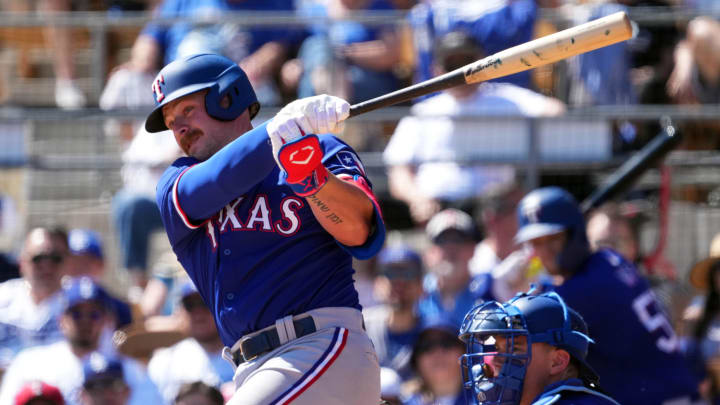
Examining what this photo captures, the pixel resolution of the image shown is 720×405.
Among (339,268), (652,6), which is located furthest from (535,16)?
(339,268)

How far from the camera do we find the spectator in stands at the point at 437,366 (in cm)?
587

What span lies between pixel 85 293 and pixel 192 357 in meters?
0.81

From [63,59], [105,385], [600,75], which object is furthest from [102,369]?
[600,75]

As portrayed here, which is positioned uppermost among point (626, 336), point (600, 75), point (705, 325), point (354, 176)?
point (354, 176)

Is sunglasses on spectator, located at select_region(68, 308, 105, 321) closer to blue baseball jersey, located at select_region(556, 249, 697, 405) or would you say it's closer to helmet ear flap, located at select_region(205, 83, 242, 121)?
blue baseball jersey, located at select_region(556, 249, 697, 405)

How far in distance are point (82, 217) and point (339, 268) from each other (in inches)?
178

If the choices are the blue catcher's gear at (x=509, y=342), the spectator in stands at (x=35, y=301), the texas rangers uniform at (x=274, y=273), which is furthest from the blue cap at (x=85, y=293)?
the blue catcher's gear at (x=509, y=342)

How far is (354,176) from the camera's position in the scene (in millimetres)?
3264

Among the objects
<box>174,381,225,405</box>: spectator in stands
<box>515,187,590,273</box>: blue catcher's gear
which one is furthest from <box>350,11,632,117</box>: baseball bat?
<box>174,381,225,405</box>: spectator in stands

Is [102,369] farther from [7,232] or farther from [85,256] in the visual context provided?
[7,232]

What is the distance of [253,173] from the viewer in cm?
314

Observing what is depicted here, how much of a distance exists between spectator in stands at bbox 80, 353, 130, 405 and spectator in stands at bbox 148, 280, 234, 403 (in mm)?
220

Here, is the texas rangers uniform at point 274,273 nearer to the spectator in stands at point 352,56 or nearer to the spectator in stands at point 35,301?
the spectator in stands at point 35,301

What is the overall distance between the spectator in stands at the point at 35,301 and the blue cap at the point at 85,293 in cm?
14
